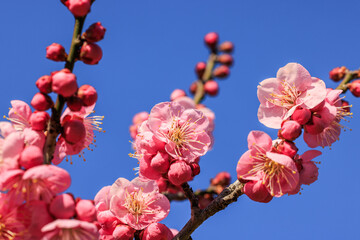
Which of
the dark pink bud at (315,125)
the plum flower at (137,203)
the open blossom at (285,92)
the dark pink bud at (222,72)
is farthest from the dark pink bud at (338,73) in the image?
the dark pink bud at (222,72)

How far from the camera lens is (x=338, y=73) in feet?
12.7

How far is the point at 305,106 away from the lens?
283cm

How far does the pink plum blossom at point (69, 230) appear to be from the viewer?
1993 millimetres

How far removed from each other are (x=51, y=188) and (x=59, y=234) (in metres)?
0.23

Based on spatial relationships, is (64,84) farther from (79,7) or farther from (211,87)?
(211,87)

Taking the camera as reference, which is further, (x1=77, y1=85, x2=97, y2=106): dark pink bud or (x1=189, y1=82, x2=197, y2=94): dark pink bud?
(x1=189, y1=82, x2=197, y2=94): dark pink bud

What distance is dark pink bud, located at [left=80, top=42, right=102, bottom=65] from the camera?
244cm

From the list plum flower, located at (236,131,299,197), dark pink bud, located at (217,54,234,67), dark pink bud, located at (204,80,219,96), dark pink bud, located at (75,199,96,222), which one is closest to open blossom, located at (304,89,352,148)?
plum flower, located at (236,131,299,197)

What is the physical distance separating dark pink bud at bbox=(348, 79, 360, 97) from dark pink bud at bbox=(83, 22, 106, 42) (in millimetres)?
2098

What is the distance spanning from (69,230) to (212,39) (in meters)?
4.54

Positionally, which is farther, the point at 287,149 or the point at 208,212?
the point at 208,212

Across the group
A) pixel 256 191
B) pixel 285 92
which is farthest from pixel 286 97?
pixel 256 191

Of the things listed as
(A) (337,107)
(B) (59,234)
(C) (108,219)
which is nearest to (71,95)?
(B) (59,234)

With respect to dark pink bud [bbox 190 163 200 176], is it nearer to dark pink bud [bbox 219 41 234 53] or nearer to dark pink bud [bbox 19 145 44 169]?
dark pink bud [bbox 19 145 44 169]
